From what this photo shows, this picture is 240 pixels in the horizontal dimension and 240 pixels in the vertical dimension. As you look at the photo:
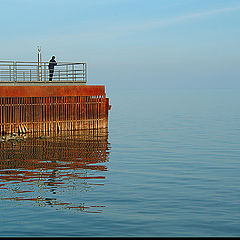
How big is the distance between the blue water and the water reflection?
3 centimetres

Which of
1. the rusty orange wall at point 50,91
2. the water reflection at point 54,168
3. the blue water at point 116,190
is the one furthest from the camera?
the rusty orange wall at point 50,91

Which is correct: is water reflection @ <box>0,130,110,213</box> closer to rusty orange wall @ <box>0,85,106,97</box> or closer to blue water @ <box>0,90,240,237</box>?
blue water @ <box>0,90,240,237</box>

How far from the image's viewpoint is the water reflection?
1632 cm

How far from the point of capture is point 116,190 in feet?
57.8

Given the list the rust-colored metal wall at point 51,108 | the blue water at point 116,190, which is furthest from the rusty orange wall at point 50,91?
the blue water at point 116,190

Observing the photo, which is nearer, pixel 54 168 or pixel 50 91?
pixel 54 168

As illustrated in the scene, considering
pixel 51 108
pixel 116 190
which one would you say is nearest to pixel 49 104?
pixel 51 108

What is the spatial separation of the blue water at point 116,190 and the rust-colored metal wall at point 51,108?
241 cm

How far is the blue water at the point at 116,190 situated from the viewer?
1298cm

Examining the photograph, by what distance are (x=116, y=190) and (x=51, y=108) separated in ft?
58.6

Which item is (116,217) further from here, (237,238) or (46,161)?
(46,161)

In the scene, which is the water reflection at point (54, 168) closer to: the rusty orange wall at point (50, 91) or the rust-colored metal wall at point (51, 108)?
the rust-colored metal wall at point (51, 108)

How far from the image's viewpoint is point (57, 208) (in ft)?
48.4

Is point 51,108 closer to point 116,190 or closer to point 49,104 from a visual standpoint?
point 49,104
